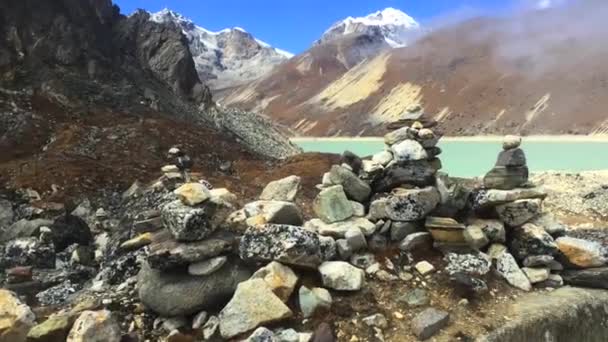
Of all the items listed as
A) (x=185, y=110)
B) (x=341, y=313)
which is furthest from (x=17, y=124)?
(x=341, y=313)

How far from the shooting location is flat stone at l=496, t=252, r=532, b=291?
8188mm

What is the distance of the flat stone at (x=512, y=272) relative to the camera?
8188 mm

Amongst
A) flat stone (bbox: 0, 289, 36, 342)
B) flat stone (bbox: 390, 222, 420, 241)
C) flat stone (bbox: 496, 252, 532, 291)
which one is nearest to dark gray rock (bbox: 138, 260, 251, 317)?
flat stone (bbox: 0, 289, 36, 342)

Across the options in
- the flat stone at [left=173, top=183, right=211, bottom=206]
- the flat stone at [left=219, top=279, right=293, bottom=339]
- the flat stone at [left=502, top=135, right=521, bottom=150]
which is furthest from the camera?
the flat stone at [left=502, top=135, right=521, bottom=150]

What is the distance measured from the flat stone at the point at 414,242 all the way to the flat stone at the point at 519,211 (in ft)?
4.98

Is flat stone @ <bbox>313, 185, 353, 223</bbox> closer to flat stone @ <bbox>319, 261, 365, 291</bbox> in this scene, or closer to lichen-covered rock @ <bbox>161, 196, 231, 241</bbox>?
flat stone @ <bbox>319, 261, 365, 291</bbox>

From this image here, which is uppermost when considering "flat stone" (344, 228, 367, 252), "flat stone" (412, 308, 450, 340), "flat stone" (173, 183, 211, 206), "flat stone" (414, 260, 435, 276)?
"flat stone" (173, 183, 211, 206)

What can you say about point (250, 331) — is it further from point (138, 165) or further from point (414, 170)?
point (138, 165)

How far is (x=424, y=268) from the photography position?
7.95 metres

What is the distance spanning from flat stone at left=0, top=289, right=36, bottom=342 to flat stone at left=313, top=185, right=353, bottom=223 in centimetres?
404

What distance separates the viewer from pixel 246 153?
2495cm

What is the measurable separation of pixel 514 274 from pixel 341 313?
2.88 metres

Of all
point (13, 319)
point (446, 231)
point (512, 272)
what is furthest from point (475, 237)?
point (13, 319)

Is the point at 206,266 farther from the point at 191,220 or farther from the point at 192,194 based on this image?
the point at 192,194
